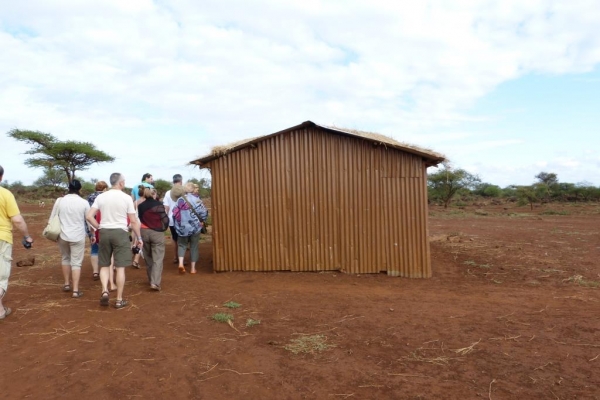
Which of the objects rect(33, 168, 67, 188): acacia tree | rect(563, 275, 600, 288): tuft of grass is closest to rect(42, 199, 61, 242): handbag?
rect(563, 275, 600, 288): tuft of grass

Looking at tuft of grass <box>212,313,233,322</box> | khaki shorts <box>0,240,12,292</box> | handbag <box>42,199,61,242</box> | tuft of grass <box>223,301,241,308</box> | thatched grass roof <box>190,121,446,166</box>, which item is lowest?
tuft of grass <box>212,313,233,322</box>

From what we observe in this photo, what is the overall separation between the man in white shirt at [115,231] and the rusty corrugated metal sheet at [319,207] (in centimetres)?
279

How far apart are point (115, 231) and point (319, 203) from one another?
159 inches

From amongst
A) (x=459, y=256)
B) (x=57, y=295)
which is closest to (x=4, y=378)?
(x=57, y=295)

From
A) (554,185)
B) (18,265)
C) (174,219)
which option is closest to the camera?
(174,219)

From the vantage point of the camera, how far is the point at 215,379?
3.67 metres

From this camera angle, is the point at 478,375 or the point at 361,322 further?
the point at 361,322

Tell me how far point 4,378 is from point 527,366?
16.5 ft

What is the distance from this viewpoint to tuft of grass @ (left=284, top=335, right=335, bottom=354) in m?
4.30

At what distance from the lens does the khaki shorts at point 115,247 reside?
5559 mm

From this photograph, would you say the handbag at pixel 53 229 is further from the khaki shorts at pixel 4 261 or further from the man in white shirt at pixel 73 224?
the khaki shorts at pixel 4 261

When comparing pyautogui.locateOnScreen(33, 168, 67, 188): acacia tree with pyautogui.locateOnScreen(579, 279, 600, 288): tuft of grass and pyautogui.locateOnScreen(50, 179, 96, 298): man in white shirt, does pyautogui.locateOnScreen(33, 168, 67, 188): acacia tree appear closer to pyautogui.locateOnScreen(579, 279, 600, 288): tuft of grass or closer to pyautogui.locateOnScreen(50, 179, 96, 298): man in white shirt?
pyautogui.locateOnScreen(50, 179, 96, 298): man in white shirt

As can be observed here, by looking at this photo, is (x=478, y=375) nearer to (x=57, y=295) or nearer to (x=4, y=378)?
(x=4, y=378)

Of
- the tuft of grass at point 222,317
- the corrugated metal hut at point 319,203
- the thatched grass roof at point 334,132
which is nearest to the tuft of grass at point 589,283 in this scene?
the corrugated metal hut at point 319,203
